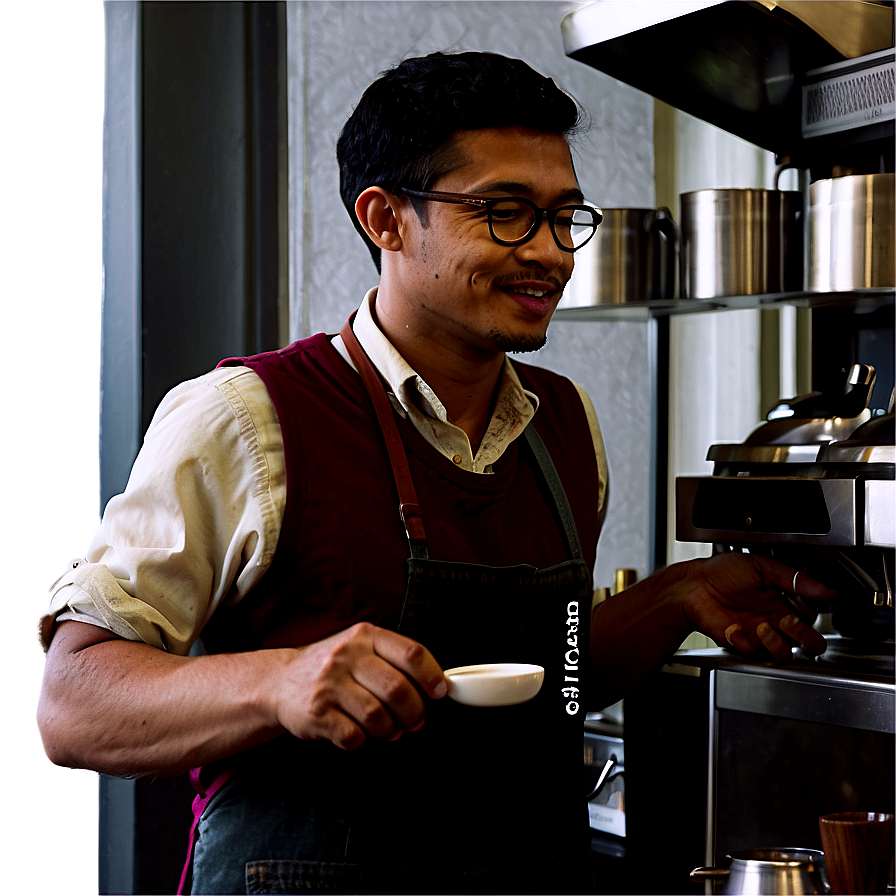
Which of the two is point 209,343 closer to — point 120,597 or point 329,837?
point 120,597

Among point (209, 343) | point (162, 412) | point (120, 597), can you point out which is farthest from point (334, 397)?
point (209, 343)

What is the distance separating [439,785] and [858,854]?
434 millimetres

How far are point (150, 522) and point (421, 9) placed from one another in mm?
1543

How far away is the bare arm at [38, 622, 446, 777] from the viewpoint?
95 cm

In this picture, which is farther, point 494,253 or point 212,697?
point 494,253

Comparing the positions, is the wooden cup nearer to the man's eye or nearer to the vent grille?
the man's eye

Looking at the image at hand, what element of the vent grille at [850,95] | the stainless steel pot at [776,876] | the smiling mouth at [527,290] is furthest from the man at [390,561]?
the vent grille at [850,95]

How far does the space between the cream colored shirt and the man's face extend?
0.24m

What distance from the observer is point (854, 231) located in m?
1.45

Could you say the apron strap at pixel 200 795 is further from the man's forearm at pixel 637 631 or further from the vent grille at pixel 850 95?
the vent grille at pixel 850 95

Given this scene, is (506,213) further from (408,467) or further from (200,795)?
(200,795)

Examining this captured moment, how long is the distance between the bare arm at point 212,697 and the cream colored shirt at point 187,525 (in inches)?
1.5

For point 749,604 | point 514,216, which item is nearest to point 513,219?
point 514,216

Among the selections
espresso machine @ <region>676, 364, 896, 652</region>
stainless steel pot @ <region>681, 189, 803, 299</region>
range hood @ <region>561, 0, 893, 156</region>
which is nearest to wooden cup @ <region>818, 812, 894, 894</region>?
espresso machine @ <region>676, 364, 896, 652</region>
